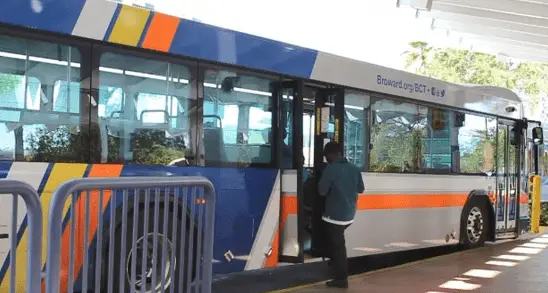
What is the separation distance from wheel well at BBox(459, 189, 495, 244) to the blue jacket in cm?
439

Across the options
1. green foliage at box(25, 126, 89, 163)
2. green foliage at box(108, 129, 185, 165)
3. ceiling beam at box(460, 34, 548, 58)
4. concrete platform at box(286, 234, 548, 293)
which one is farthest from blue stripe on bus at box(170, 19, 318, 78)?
ceiling beam at box(460, 34, 548, 58)

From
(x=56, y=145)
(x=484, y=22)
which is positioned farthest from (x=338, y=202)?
(x=484, y=22)

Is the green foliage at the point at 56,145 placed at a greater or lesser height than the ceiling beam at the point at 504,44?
lesser

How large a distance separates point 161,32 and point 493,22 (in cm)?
1080

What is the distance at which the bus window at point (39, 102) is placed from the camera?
5500 millimetres

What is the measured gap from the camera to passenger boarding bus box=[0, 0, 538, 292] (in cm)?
570

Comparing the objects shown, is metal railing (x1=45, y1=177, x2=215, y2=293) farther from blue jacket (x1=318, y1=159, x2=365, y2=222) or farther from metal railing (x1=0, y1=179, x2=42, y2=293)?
blue jacket (x1=318, y1=159, x2=365, y2=222)

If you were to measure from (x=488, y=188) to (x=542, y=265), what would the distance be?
235 cm

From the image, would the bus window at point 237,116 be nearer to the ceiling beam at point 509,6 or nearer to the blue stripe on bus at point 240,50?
the blue stripe on bus at point 240,50

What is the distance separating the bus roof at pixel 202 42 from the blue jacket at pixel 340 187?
4.04ft

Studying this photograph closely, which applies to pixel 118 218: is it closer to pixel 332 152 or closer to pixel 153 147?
pixel 153 147

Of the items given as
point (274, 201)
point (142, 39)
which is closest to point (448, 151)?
point (274, 201)

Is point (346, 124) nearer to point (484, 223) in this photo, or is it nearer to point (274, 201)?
point (274, 201)

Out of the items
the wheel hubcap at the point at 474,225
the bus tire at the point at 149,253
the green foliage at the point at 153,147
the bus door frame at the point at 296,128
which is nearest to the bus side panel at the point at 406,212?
the wheel hubcap at the point at 474,225
